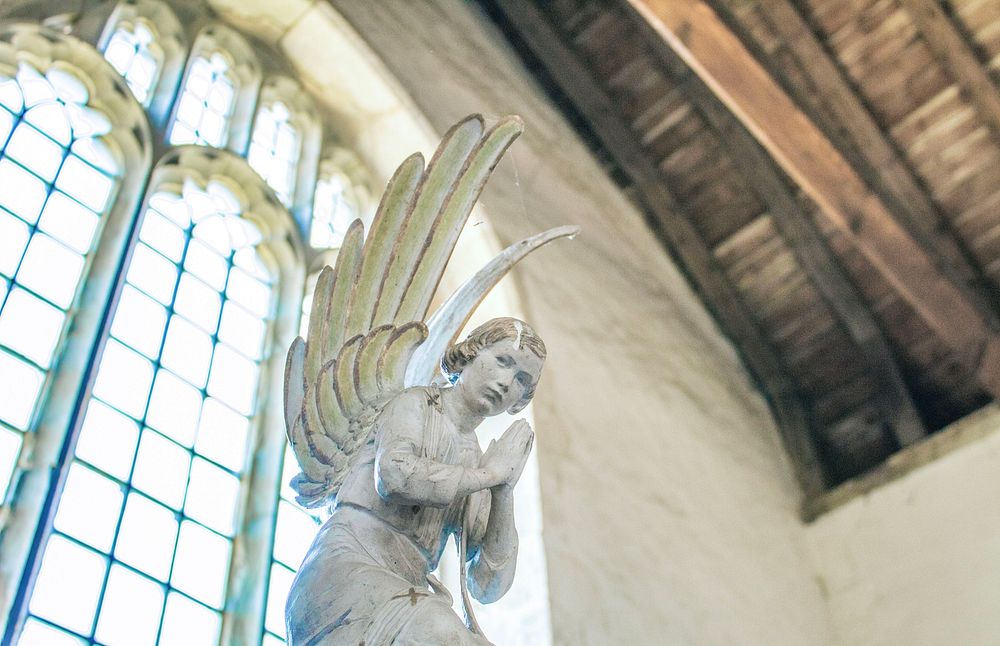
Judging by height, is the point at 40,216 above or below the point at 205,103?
below

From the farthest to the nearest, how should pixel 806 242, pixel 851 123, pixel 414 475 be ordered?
pixel 806 242, pixel 851 123, pixel 414 475

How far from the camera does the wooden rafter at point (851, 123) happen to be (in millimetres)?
7047

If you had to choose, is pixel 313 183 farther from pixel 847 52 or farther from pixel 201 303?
pixel 847 52

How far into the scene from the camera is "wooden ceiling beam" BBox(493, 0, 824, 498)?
25.1ft

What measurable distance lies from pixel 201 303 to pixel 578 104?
9.31ft

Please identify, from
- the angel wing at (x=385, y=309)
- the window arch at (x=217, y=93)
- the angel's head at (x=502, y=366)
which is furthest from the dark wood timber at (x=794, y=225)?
the angel's head at (x=502, y=366)

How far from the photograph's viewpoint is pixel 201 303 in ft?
18.1

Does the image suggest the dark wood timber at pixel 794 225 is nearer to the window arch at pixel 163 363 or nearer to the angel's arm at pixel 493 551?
the window arch at pixel 163 363

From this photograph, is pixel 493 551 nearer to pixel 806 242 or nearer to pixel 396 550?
pixel 396 550

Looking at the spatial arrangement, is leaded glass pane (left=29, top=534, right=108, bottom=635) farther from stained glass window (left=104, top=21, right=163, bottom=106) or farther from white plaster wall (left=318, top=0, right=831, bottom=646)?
stained glass window (left=104, top=21, right=163, bottom=106)

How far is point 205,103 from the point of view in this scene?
248 inches

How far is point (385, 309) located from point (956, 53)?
14.9ft

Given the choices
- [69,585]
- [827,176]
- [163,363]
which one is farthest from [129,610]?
[827,176]

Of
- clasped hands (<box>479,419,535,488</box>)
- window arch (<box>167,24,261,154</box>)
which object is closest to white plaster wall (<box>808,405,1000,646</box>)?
window arch (<box>167,24,261,154</box>)
